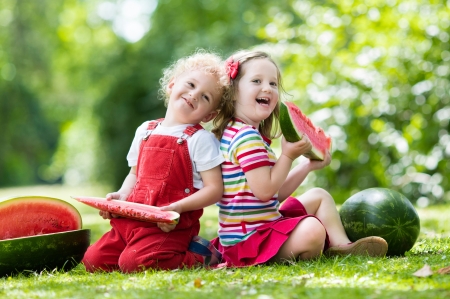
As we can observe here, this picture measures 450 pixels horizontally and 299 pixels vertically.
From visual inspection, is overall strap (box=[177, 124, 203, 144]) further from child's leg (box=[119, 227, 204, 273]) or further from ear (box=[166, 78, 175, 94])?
child's leg (box=[119, 227, 204, 273])

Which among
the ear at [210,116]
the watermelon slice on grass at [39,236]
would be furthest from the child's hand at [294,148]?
the watermelon slice on grass at [39,236]

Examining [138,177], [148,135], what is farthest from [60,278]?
[148,135]

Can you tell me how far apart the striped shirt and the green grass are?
0.37 meters

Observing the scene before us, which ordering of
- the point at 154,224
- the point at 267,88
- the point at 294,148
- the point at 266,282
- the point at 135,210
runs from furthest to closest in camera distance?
the point at 267,88
the point at 154,224
the point at 294,148
the point at 135,210
the point at 266,282

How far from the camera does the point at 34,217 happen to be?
4590 millimetres

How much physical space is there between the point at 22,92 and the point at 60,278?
22331 millimetres

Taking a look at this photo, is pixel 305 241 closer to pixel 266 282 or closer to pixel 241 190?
pixel 241 190

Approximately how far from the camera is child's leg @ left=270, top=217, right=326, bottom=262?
4.13 meters

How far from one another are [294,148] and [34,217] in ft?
6.68

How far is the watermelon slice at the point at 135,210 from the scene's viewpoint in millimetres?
3977

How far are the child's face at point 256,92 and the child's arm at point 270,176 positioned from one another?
40 centimetres

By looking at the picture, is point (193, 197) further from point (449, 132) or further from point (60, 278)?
point (449, 132)

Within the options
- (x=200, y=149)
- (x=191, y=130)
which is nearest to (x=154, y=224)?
(x=200, y=149)

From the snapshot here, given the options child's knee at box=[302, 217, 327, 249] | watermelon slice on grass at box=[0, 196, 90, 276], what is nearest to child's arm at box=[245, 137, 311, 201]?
child's knee at box=[302, 217, 327, 249]
